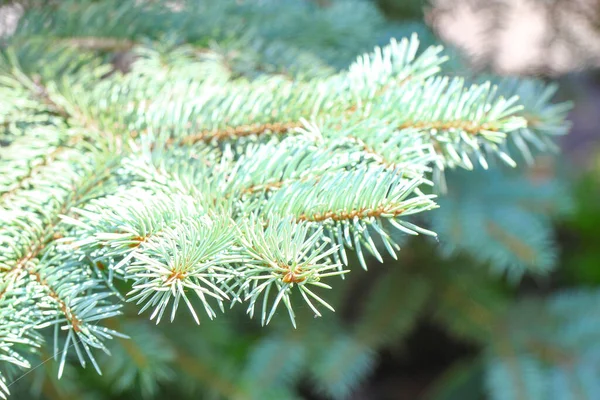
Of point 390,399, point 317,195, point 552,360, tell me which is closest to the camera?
point 317,195

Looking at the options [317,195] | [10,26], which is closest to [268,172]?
[317,195]

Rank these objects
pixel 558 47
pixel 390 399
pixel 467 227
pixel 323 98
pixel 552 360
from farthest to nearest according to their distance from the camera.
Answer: pixel 390 399
pixel 558 47
pixel 552 360
pixel 467 227
pixel 323 98

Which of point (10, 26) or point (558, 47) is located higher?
point (558, 47)

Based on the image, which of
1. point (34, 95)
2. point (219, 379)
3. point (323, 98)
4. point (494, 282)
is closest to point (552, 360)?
point (494, 282)

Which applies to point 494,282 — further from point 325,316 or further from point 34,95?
point 34,95

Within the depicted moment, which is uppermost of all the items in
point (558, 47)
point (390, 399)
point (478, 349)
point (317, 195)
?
point (558, 47)

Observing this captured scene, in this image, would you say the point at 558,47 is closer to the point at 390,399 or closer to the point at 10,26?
→ the point at 390,399

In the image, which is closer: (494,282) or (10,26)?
Answer: (10,26)
